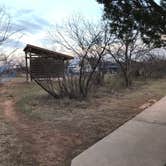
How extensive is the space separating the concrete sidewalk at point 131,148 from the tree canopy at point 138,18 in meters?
1.85

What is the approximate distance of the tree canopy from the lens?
4809mm

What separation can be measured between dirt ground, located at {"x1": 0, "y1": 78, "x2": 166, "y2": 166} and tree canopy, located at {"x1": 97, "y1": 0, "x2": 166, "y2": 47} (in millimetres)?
2214

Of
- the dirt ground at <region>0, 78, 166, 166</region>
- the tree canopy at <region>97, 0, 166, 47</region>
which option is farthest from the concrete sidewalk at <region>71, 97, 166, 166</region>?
the tree canopy at <region>97, 0, 166, 47</region>

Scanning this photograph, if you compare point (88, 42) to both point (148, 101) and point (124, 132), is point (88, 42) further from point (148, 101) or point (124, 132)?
point (124, 132)

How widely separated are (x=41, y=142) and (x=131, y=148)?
171 centimetres

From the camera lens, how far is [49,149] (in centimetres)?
518

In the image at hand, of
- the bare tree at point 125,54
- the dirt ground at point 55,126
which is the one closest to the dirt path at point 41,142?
the dirt ground at point 55,126

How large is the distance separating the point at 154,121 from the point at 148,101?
142 inches

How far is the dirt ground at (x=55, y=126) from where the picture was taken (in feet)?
16.0

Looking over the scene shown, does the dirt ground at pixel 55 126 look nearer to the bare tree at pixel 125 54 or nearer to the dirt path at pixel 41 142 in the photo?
the dirt path at pixel 41 142

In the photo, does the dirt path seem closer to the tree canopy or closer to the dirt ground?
the dirt ground

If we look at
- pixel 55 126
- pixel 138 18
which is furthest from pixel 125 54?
pixel 138 18

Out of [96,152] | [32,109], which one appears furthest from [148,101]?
[96,152]

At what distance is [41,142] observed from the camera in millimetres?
5551
